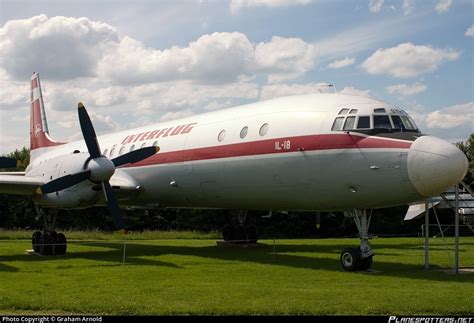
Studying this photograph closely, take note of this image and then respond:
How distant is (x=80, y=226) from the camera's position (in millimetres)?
42188

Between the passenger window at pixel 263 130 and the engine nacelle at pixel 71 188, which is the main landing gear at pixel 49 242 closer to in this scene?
the engine nacelle at pixel 71 188

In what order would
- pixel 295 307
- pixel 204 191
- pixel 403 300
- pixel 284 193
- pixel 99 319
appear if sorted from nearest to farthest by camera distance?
pixel 99 319 → pixel 295 307 → pixel 403 300 → pixel 284 193 → pixel 204 191

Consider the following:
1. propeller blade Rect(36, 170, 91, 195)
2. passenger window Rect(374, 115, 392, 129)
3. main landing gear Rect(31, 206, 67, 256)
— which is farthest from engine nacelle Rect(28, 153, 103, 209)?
passenger window Rect(374, 115, 392, 129)

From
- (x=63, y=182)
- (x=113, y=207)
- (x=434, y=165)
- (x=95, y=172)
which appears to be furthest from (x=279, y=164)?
(x=63, y=182)

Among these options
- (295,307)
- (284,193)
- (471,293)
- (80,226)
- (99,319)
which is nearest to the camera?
(99,319)

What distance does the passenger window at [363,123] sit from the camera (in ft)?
47.1

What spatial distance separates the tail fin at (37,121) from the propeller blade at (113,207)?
488 inches

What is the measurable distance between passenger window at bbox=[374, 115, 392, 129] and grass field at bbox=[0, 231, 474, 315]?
3.66 m

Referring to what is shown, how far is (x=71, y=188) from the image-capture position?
60.6 feet

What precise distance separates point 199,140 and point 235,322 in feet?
35.6

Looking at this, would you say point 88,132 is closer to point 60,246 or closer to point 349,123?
point 60,246

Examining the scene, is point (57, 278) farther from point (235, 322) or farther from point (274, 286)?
point (235, 322)

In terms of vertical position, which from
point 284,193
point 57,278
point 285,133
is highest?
point 285,133

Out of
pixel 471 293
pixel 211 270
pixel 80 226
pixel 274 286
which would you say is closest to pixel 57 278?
pixel 211 270
